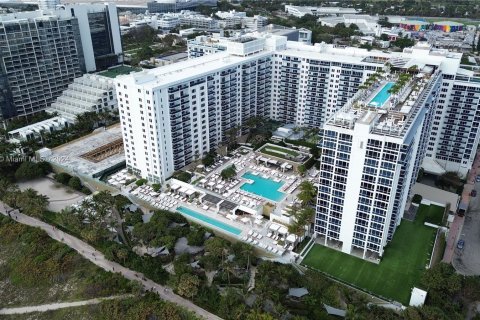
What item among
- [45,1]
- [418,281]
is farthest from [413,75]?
[45,1]

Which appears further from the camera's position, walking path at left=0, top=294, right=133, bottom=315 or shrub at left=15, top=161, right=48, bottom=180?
shrub at left=15, top=161, right=48, bottom=180

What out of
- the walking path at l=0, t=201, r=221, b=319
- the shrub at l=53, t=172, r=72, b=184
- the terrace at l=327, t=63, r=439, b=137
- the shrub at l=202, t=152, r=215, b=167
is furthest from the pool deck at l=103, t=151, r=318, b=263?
the terrace at l=327, t=63, r=439, b=137

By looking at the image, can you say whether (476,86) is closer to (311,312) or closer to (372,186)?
(372,186)

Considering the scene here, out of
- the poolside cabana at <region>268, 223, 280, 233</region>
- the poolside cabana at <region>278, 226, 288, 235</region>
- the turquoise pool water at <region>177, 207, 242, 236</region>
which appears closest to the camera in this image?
the poolside cabana at <region>278, 226, 288, 235</region>

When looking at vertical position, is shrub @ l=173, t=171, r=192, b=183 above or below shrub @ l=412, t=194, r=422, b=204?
above

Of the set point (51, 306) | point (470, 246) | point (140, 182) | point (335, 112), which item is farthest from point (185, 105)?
point (470, 246)

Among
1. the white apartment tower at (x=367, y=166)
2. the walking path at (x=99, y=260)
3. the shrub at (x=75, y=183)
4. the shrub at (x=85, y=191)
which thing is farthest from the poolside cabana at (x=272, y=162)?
the shrub at (x=75, y=183)

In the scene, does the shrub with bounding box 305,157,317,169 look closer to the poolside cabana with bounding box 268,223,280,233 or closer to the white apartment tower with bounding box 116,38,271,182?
the white apartment tower with bounding box 116,38,271,182

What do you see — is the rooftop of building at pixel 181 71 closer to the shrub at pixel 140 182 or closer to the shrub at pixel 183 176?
the shrub at pixel 183 176
